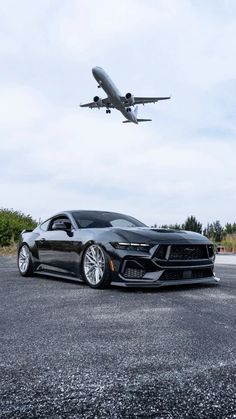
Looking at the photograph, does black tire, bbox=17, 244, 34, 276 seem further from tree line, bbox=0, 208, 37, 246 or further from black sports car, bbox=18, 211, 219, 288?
tree line, bbox=0, 208, 37, 246

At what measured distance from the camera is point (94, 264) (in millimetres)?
6695

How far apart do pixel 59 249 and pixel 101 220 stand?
0.80 m

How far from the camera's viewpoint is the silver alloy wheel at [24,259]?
8602mm

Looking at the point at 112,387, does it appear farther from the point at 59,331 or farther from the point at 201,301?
the point at 201,301

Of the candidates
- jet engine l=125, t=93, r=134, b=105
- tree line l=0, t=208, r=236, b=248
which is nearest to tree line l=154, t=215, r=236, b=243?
tree line l=0, t=208, r=236, b=248

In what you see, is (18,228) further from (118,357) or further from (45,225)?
(118,357)

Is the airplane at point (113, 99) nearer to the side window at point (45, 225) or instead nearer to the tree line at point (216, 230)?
the tree line at point (216, 230)

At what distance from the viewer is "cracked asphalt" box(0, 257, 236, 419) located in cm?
231

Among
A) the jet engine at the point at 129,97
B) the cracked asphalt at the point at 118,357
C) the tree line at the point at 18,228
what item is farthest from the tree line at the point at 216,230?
the cracked asphalt at the point at 118,357

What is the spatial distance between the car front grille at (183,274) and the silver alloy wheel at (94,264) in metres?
0.84

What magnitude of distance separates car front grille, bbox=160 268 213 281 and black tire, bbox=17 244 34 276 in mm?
3035

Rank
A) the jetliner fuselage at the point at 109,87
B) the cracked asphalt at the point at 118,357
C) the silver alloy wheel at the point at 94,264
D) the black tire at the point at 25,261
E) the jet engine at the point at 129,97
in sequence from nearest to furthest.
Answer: the cracked asphalt at the point at 118,357, the silver alloy wheel at the point at 94,264, the black tire at the point at 25,261, the jetliner fuselage at the point at 109,87, the jet engine at the point at 129,97

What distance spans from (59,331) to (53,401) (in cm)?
162

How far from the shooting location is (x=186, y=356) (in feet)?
10.4
